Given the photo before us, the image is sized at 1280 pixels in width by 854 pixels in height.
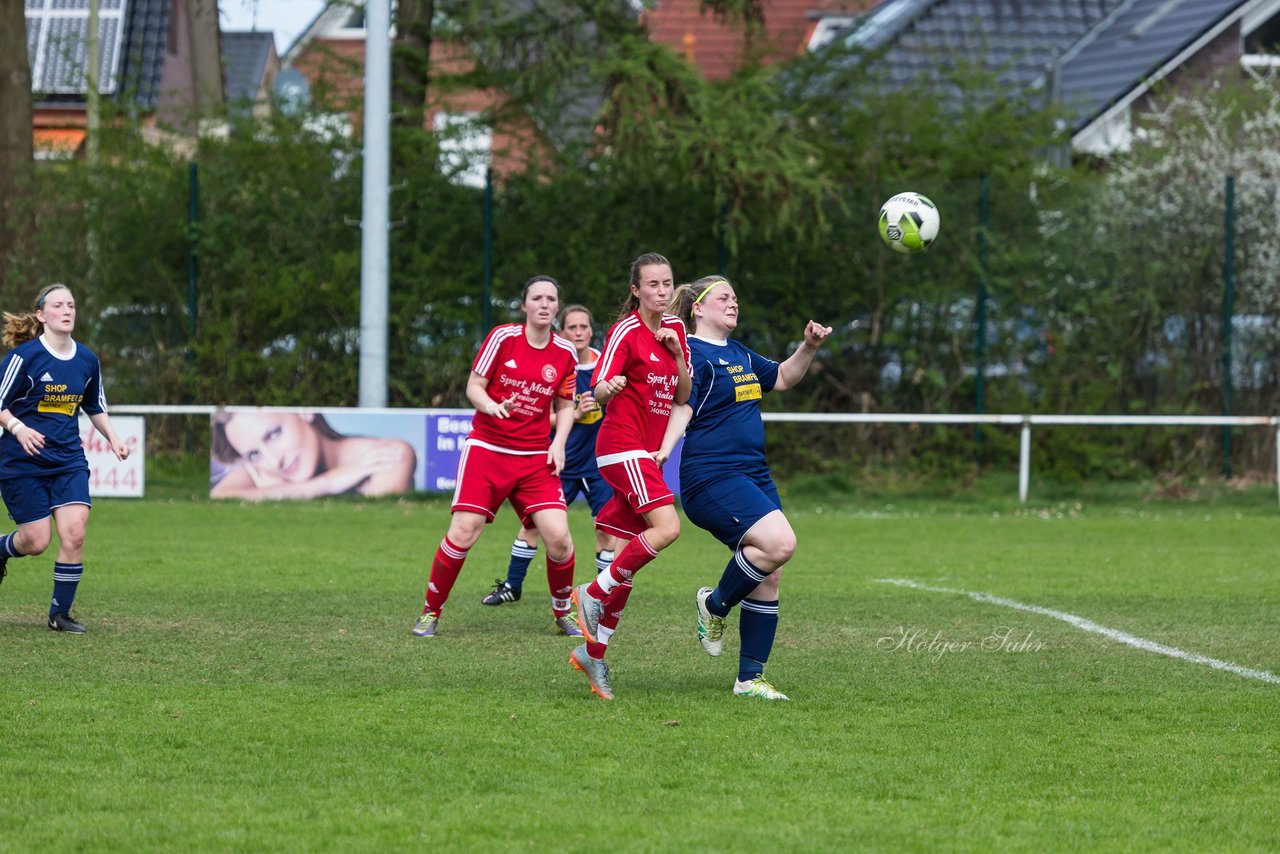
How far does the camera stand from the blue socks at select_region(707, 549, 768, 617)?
21.8ft

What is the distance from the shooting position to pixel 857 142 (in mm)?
19188

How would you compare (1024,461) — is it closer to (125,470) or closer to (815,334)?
(125,470)

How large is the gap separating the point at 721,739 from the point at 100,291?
46.5 feet

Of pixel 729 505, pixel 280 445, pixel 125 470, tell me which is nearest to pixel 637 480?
pixel 729 505

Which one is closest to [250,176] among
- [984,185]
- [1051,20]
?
[984,185]

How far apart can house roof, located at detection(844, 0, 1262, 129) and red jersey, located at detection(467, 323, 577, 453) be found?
1727 cm

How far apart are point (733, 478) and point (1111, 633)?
9.53 feet

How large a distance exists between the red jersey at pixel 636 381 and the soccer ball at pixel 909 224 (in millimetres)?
1944

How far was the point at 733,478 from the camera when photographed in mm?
6746

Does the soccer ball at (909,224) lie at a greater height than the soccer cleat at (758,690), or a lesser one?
greater

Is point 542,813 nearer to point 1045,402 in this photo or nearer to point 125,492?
point 125,492

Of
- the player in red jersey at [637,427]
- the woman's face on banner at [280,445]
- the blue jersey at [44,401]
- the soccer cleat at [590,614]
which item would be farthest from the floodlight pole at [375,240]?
→ the soccer cleat at [590,614]

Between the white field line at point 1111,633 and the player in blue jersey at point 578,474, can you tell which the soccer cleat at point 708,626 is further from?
the white field line at point 1111,633

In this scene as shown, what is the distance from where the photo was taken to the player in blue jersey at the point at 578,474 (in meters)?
9.63
